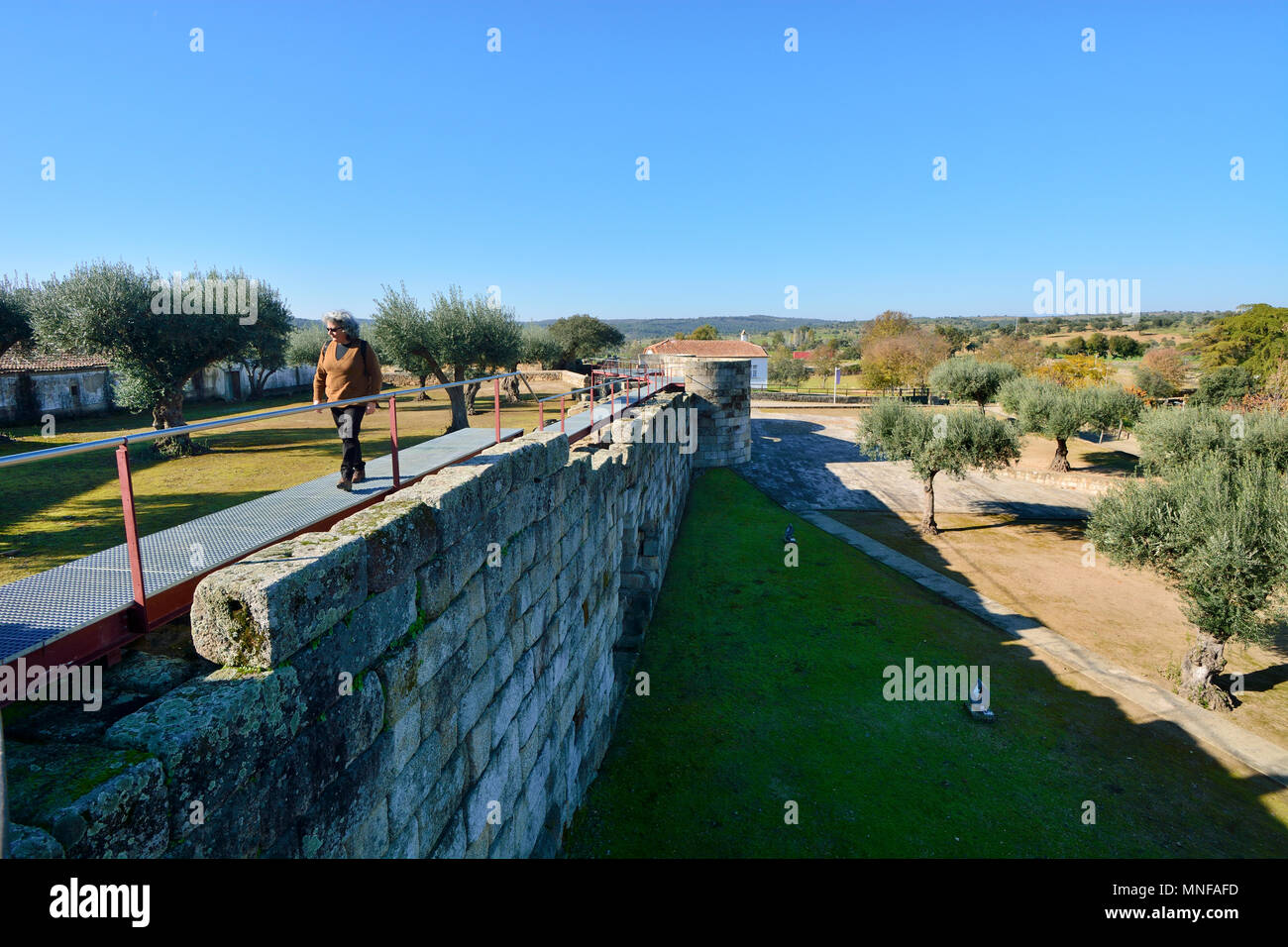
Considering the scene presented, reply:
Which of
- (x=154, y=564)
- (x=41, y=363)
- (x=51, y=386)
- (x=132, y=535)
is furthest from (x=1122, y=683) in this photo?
(x=41, y=363)

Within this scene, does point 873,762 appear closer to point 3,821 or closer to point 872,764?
point 872,764

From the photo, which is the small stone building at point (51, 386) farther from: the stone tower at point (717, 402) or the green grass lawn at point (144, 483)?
the stone tower at point (717, 402)

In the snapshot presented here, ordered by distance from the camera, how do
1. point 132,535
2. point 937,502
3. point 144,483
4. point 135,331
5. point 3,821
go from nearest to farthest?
1. point 3,821
2. point 132,535
3. point 144,483
4. point 135,331
5. point 937,502

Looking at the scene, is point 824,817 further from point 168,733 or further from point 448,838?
point 168,733

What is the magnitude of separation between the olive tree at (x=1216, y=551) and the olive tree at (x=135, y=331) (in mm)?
21825

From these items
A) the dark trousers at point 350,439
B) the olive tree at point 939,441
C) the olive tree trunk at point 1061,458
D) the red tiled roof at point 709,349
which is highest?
the red tiled roof at point 709,349

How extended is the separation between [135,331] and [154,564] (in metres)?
17.3

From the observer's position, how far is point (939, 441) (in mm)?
21625

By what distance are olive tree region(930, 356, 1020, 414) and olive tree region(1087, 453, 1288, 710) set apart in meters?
23.7

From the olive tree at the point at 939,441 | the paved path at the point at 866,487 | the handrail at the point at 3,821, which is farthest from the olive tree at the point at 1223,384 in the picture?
the handrail at the point at 3,821

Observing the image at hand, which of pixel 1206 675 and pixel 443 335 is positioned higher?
pixel 443 335

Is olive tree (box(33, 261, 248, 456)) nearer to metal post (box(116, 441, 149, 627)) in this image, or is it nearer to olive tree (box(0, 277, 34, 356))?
olive tree (box(0, 277, 34, 356))

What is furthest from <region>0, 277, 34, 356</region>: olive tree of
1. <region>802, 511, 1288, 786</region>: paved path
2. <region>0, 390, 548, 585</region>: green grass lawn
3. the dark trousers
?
<region>802, 511, 1288, 786</region>: paved path

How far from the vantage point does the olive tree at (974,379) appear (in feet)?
117
